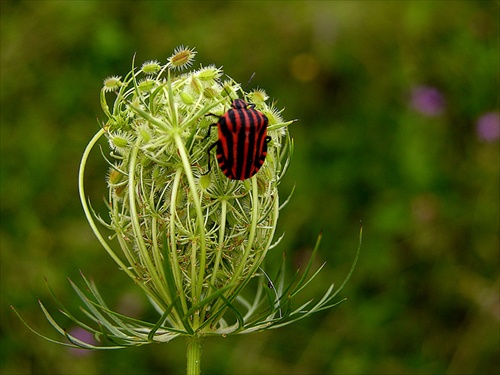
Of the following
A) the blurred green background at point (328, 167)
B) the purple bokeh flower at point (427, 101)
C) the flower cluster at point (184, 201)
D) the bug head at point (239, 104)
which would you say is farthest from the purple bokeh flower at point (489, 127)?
the bug head at point (239, 104)

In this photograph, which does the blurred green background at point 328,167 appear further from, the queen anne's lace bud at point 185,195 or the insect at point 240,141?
the insect at point 240,141

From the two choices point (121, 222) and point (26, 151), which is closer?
point (121, 222)

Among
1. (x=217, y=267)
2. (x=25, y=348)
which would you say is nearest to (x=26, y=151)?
(x=25, y=348)

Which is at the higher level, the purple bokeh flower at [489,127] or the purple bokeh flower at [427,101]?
the purple bokeh flower at [427,101]

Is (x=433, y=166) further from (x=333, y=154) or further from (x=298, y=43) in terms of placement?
(x=298, y=43)

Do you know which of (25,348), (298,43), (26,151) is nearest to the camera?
(25,348)

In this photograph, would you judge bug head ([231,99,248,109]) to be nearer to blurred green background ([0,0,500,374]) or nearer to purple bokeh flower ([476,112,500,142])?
blurred green background ([0,0,500,374])
